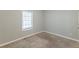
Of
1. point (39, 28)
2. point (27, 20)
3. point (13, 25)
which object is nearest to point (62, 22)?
point (39, 28)

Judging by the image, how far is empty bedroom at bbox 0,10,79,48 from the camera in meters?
2.03

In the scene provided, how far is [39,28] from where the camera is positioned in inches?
81.9

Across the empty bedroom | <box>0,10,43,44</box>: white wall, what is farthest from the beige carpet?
<box>0,10,43,44</box>: white wall

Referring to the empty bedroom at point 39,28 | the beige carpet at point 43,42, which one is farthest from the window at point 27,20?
the beige carpet at point 43,42

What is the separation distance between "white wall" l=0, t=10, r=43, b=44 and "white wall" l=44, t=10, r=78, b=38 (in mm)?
176

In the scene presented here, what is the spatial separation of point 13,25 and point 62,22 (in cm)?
96

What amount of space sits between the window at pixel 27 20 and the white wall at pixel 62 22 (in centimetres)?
31

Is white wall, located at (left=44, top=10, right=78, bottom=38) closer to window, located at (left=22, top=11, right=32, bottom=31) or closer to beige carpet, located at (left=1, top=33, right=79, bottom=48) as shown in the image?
beige carpet, located at (left=1, top=33, right=79, bottom=48)

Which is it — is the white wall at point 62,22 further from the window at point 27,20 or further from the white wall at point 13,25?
the window at point 27,20

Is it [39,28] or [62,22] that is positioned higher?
[62,22]

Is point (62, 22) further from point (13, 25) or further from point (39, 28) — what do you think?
point (13, 25)

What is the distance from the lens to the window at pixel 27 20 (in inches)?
80.7

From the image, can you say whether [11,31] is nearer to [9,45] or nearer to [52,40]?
[9,45]

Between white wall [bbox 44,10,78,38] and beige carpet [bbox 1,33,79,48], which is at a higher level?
white wall [bbox 44,10,78,38]
